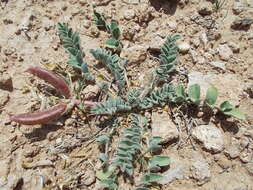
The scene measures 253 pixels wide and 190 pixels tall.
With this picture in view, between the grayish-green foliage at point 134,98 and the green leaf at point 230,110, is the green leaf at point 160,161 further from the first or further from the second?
the green leaf at point 230,110

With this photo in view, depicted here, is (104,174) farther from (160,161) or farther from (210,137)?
(210,137)

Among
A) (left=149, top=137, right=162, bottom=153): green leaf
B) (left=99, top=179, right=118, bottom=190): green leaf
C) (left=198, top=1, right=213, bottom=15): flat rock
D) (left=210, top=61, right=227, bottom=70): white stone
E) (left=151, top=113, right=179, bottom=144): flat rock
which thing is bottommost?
(left=99, top=179, right=118, bottom=190): green leaf

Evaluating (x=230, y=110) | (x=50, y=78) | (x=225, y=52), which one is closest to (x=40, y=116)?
(x=50, y=78)

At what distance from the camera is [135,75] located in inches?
121

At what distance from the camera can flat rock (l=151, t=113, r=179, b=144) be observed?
2.71 m

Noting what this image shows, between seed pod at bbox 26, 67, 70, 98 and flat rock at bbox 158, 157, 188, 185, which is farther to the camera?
seed pod at bbox 26, 67, 70, 98

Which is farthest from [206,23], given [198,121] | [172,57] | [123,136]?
[123,136]

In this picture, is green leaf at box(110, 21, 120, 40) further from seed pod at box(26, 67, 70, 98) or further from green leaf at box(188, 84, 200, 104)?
green leaf at box(188, 84, 200, 104)

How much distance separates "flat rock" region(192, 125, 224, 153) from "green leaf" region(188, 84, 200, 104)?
0.22 metres

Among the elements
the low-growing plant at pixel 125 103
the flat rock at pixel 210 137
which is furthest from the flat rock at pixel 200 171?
the low-growing plant at pixel 125 103

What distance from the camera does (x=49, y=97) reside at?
2.96 metres

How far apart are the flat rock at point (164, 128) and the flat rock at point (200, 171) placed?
0.84 feet

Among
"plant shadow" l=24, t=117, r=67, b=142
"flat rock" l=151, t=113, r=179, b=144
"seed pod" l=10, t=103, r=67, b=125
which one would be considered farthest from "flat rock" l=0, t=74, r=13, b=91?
"flat rock" l=151, t=113, r=179, b=144

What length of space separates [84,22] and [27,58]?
2.07 ft
